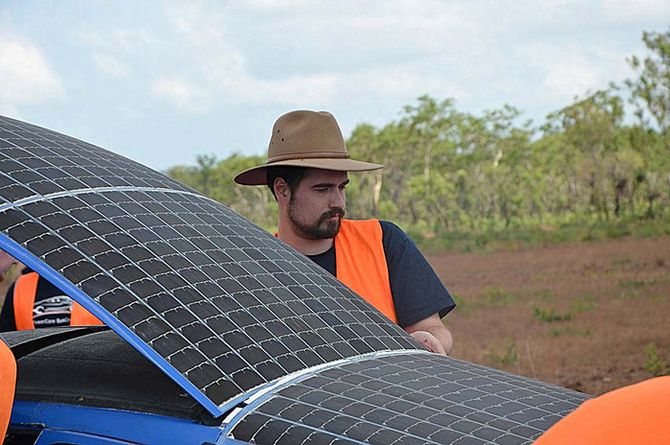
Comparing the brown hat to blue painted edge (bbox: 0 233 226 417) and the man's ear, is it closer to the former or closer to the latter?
the man's ear

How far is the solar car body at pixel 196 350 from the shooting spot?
152cm

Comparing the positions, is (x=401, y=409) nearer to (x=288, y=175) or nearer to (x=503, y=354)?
(x=288, y=175)

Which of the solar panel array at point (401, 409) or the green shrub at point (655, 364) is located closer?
the solar panel array at point (401, 409)

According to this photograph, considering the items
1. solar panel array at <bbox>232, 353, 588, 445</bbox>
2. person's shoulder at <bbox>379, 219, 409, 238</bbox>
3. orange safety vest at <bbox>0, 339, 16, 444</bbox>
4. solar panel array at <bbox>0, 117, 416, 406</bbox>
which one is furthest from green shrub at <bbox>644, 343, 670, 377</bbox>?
orange safety vest at <bbox>0, 339, 16, 444</bbox>

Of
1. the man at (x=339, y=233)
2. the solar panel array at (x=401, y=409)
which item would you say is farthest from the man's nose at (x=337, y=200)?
the solar panel array at (x=401, y=409)

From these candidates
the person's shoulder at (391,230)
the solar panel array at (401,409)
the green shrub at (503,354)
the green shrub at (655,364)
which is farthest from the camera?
the green shrub at (503,354)

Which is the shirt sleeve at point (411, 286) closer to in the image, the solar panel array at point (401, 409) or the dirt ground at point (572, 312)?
the solar panel array at point (401, 409)

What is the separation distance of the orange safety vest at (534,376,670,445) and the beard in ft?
6.12

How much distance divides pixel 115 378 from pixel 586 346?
24.4ft

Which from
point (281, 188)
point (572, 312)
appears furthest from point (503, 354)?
point (281, 188)

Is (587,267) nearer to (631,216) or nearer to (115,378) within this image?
(631,216)

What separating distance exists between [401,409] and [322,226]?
1553 millimetres

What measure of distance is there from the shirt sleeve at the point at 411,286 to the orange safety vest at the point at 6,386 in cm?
150

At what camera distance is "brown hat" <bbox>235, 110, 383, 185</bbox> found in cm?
307
